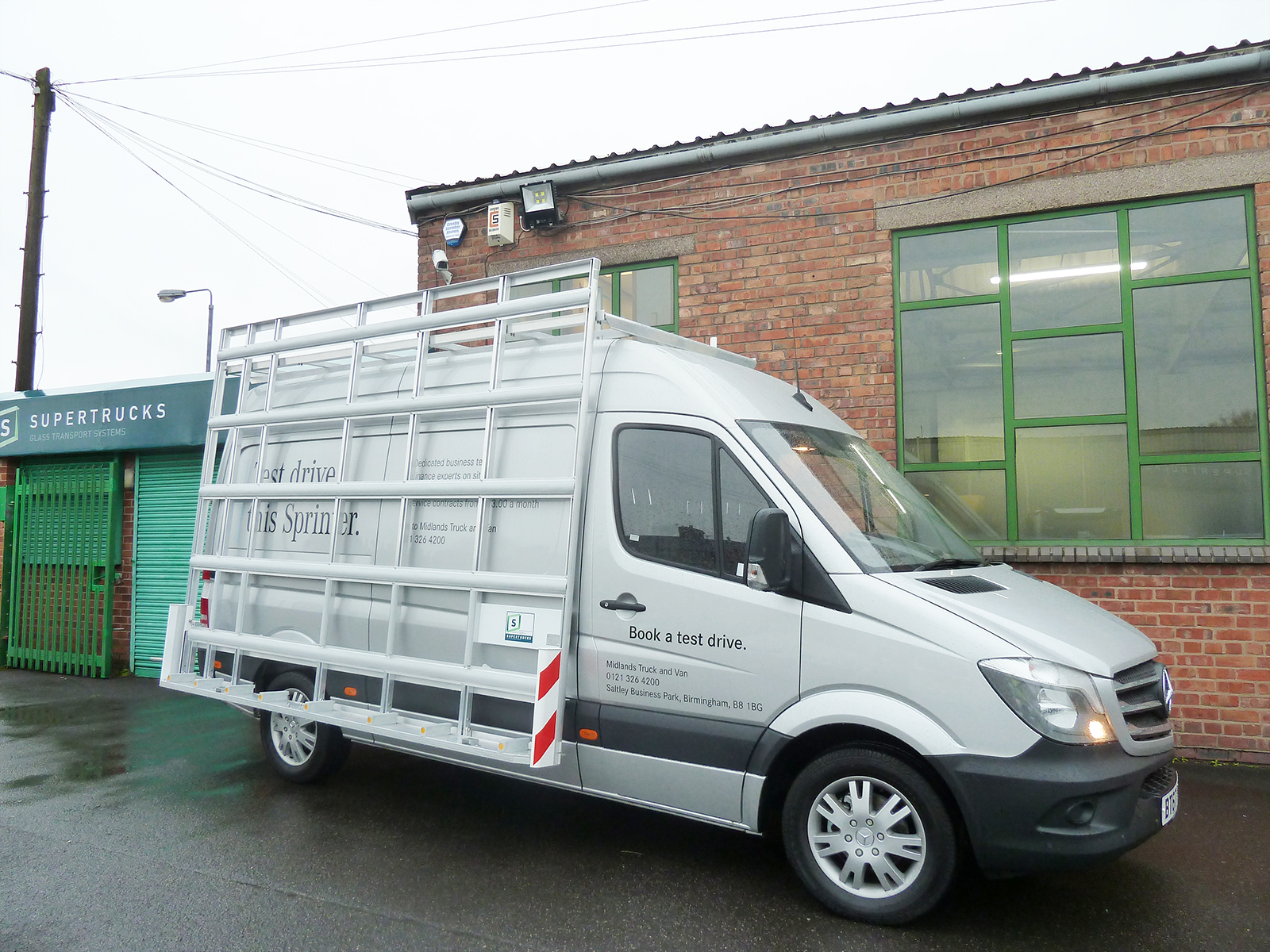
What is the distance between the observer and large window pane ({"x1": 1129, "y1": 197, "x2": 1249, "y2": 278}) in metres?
7.03

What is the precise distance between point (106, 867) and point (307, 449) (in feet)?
8.30

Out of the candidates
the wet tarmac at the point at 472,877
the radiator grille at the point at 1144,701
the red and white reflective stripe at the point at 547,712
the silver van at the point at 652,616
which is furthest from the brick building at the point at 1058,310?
the red and white reflective stripe at the point at 547,712

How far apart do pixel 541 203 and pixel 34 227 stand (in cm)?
790

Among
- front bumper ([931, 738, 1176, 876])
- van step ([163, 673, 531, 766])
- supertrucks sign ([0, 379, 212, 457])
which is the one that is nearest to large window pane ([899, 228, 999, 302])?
front bumper ([931, 738, 1176, 876])

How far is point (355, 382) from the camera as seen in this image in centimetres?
569

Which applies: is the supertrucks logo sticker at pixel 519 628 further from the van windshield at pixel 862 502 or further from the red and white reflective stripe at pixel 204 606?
the red and white reflective stripe at pixel 204 606

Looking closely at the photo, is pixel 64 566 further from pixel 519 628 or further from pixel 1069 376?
pixel 1069 376

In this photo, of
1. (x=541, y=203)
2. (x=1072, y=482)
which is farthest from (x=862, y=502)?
(x=541, y=203)

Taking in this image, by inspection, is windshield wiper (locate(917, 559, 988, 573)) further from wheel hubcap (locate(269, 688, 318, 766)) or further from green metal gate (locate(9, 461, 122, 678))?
green metal gate (locate(9, 461, 122, 678))

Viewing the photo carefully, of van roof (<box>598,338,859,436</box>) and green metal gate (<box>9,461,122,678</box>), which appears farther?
green metal gate (<box>9,461,122,678</box>)

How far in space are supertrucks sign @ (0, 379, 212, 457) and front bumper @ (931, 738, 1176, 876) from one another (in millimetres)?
8485

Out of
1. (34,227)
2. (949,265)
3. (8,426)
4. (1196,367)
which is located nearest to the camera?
(1196,367)

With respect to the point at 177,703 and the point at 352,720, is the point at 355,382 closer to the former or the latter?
the point at 352,720

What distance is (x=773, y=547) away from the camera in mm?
4027
